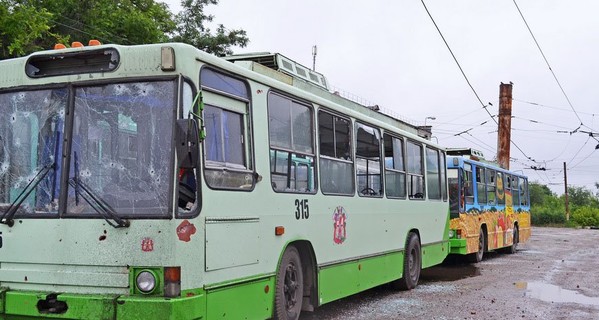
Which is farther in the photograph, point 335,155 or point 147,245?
point 335,155

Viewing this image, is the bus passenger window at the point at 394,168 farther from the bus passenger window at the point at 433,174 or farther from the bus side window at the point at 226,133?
the bus side window at the point at 226,133

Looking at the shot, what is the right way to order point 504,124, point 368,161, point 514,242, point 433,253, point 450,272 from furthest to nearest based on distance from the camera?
point 504,124, point 514,242, point 450,272, point 433,253, point 368,161

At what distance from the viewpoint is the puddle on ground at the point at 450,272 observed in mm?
13784

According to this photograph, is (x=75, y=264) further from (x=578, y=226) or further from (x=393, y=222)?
(x=578, y=226)

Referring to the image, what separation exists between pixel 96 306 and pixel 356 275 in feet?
14.9

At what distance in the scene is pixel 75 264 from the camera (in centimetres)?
535

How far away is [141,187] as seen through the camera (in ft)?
17.4

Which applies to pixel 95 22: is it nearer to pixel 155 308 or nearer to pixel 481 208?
pixel 481 208

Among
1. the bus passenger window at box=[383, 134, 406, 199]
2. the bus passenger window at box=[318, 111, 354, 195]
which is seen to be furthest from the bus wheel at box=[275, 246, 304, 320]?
the bus passenger window at box=[383, 134, 406, 199]

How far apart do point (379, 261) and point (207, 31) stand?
57.7 feet

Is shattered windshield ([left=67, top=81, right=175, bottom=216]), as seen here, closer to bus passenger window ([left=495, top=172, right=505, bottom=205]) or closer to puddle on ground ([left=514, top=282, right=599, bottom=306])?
puddle on ground ([left=514, top=282, right=599, bottom=306])

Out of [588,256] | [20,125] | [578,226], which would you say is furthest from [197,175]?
[578,226]

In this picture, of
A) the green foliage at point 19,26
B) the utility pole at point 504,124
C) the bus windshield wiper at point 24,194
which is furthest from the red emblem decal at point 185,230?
the utility pole at point 504,124


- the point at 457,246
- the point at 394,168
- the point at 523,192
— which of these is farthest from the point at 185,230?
the point at 523,192
